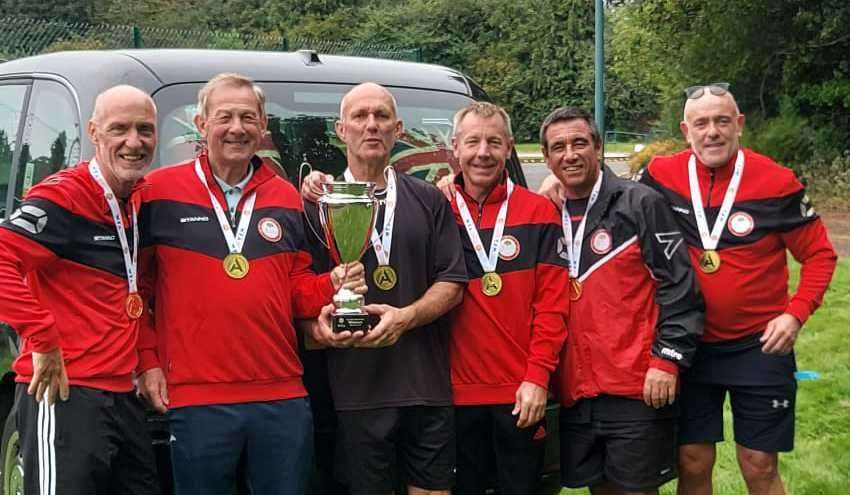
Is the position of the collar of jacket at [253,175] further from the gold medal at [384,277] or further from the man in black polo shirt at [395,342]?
the gold medal at [384,277]

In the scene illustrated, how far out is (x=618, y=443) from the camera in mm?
3766

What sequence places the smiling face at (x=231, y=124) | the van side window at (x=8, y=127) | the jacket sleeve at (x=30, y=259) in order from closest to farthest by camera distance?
the jacket sleeve at (x=30, y=259), the smiling face at (x=231, y=124), the van side window at (x=8, y=127)

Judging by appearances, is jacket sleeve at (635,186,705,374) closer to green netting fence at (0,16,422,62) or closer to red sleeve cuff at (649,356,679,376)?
red sleeve cuff at (649,356,679,376)

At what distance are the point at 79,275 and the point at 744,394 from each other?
8.44 feet

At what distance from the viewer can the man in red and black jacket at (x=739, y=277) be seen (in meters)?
3.95

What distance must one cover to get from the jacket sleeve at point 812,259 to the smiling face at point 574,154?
33.2 inches

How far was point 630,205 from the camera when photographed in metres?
3.78

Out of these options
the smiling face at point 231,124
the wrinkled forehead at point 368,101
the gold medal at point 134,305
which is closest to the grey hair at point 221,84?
the smiling face at point 231,124

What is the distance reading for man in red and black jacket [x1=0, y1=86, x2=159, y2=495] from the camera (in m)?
3.06

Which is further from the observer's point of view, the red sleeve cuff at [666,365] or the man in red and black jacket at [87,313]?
the red sleeve cuff at [666,365]

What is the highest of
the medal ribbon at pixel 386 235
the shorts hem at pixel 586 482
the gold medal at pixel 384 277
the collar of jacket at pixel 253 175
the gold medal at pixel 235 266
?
the collar of jacket at pixel 253 175

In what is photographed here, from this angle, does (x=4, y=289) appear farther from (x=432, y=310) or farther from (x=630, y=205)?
(x=630, y=205)

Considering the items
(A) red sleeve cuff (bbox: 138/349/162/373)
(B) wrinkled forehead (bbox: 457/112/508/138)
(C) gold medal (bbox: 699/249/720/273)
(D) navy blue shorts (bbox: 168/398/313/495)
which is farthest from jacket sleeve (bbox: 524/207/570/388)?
(A) red sleeve cuff (bbox: 138/349/162/373)

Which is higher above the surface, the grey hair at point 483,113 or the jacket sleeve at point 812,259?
the grey hair at point 483,113
